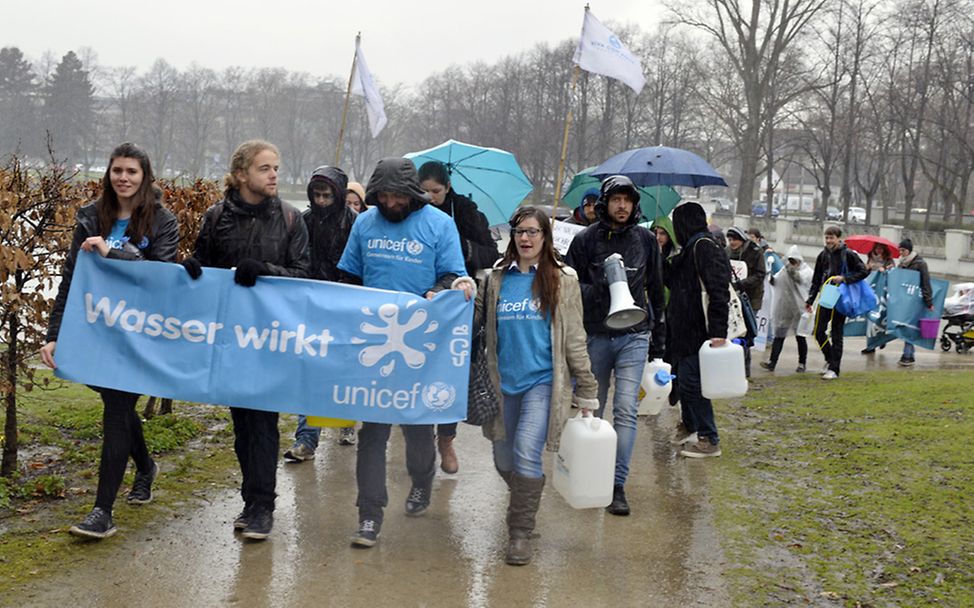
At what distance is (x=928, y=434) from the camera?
27.6 ft

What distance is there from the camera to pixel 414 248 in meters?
5.60

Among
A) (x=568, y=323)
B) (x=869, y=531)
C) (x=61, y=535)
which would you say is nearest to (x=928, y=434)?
(x=869, y=531)

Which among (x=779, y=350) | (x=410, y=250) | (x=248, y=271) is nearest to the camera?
(x=248, y=271)

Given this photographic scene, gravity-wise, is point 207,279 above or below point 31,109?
below

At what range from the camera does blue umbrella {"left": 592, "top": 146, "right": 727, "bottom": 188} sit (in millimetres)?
11492

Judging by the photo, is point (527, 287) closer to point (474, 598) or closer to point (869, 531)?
point (474, 598)

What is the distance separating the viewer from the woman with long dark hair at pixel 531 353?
17.9ft

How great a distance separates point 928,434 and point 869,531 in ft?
8.97

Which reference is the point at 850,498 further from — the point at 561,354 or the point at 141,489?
the point at 141,489

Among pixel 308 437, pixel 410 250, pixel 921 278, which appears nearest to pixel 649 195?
pixel 921 278

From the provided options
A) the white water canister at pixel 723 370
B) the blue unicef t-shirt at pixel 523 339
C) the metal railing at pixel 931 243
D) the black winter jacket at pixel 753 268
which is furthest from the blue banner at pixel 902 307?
the metal railing at pixel 931 243

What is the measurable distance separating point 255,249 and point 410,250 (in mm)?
767

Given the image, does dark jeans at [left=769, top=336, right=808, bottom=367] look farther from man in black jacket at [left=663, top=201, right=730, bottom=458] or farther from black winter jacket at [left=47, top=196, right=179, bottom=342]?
black winter jacket at [left=47, top=196, right=179, bottom=342]

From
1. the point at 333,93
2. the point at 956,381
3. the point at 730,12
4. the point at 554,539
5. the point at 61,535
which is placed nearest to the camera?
the point at 61,535
